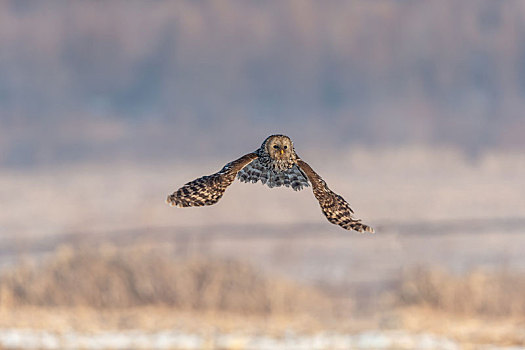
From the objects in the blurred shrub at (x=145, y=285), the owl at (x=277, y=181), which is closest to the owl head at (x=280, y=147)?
the owl at (x=277, y=181)

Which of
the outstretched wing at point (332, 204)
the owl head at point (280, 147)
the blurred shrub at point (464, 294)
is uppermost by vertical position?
the blurred shrub at point (464, 294)

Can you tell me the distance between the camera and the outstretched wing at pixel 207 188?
1.25 m

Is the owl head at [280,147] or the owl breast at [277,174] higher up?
the owl head at [280,147]

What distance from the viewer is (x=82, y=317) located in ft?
84.7

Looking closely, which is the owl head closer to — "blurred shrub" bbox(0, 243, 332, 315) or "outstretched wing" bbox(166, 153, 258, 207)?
"outstretched wing" bbox(166, 153, 258, 207)

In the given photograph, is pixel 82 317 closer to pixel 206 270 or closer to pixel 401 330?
pixel 206 270

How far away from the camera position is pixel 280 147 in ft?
4.09

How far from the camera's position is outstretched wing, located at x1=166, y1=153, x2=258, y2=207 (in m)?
1.25

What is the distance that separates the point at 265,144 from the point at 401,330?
2269 cm

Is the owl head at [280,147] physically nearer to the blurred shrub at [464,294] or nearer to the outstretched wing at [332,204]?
the outstretched wing at [332,204]


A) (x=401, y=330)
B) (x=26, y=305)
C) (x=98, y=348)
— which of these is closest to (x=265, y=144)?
(x=98, y=348)

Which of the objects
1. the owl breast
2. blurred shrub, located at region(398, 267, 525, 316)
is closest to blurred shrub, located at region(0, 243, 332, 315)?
blurred shrub, located at region(398, 267, 525, 316)

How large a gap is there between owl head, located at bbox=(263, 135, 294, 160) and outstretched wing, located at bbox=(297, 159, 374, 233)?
0.12 ft

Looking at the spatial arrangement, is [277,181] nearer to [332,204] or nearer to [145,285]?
[332,204]
